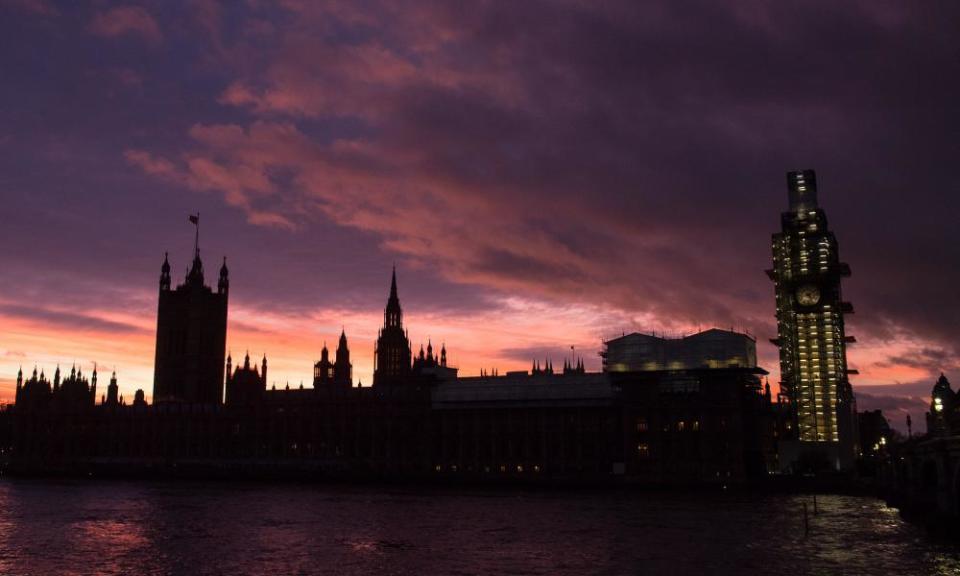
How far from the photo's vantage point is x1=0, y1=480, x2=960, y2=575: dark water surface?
207 feet

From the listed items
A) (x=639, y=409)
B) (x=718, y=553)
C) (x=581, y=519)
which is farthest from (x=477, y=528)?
(x=639, y=409)

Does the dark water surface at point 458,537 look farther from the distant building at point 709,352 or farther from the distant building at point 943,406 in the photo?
the distant building at point 709,352

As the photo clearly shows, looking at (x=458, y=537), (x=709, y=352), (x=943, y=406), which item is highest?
(x=709, y=352)

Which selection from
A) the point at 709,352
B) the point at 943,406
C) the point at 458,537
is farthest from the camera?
the point at 709,352

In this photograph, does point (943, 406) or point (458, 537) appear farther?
point (943, 406)

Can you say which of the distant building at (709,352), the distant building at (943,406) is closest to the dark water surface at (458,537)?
the distant building at (943,406)

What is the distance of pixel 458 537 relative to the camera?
8144 centimetres

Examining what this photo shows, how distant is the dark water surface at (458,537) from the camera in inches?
2479

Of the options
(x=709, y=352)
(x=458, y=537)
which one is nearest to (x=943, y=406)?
(x=458, y=537)

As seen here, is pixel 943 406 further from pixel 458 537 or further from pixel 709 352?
pixel 709 352

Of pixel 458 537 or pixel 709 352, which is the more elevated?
pixel 709 352

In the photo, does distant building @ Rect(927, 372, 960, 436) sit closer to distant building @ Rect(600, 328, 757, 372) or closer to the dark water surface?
the dark water surface

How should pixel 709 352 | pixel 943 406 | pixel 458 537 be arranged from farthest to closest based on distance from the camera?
pixel 709 352
pixel 943 406
pixel 458 537

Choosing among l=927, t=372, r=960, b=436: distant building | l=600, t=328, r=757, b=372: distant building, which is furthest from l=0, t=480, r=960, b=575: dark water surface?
l=600, t=328, r=757, b=372: distant building
